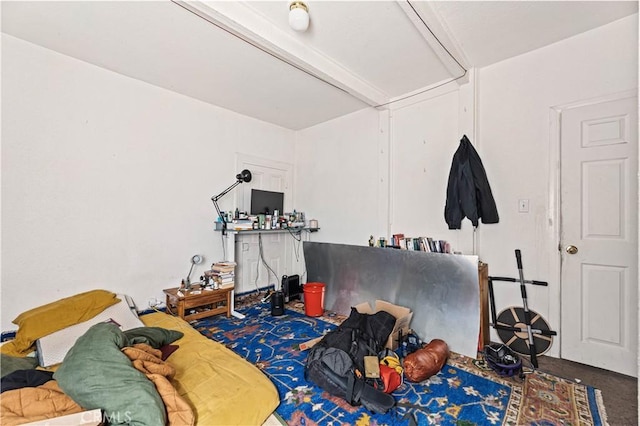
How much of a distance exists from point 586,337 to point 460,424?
1600 mm

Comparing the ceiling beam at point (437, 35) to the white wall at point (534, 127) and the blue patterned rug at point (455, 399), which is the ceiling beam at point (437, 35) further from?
the blue patterned rug at point (455, 399)

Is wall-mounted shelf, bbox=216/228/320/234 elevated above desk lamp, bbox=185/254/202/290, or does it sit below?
above

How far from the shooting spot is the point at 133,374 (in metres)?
1.49

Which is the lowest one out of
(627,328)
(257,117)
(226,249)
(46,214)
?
(627,328)

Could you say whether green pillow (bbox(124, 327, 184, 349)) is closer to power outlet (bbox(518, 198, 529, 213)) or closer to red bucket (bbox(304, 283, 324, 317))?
red bucket (bbox(304, 283, 324, 317))

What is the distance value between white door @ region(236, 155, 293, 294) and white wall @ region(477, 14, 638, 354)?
2940mm

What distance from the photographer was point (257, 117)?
4.18 meters

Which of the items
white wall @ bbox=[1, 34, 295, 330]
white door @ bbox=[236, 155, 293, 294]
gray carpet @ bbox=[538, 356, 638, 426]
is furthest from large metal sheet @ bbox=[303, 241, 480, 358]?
white wall @ bbox=[1, 34, 295, 330]

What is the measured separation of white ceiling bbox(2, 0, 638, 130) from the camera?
204cm

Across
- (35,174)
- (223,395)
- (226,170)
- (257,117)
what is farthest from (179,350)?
(257,117)

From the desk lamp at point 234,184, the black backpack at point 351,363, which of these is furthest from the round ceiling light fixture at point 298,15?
the black backpack at point 351,363

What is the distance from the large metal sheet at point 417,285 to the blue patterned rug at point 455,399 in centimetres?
28

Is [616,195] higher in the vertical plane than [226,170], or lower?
lower

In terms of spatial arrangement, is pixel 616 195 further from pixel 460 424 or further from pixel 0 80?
pixel 0 80
